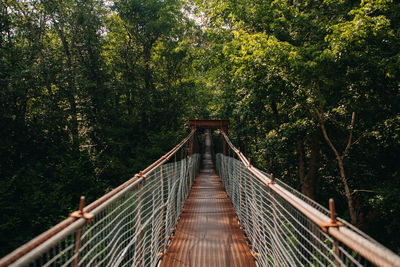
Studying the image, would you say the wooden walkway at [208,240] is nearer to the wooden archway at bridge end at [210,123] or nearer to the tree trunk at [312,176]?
the tree trunk at [312,176]

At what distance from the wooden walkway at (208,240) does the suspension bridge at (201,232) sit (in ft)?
0.04

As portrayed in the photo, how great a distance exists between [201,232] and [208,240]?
0.32 meters

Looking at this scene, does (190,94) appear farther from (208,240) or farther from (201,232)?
(208,240)

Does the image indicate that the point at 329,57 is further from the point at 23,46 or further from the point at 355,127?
the point at 23,46

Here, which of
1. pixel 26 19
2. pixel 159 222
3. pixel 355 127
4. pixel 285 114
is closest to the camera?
pixel 159 222

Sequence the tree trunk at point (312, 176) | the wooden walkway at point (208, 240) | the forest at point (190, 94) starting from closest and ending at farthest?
the wooden walkway at point (208, 240)
the forest at point (190, 94)
the tree trunk at point (312, 176)

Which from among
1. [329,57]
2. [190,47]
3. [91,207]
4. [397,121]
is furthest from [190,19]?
[91,207]

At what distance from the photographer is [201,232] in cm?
361

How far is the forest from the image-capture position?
5203 mm

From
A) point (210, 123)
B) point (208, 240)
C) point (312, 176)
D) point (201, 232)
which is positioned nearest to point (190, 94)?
point (210, 123)

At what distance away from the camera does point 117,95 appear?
41.9 ft

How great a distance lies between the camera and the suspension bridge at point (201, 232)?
3.05ft

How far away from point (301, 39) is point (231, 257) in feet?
20.3

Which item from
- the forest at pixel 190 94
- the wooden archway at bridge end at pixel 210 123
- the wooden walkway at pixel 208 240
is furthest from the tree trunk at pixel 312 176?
the wooden archway at bridge end at pixel 210 123
